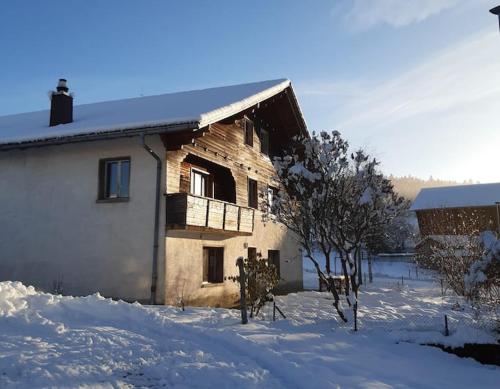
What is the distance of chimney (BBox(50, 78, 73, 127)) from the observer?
49.0 feet

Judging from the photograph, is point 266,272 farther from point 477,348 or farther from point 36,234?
point 36,234

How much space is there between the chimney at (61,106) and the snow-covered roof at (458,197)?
1330 inches

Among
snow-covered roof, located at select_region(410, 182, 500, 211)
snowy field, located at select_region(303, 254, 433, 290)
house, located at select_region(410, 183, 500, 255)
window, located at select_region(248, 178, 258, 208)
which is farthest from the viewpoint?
snowy field, located at select_region(303, 254, 433, 290)

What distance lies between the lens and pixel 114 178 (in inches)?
517

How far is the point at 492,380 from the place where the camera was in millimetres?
6641

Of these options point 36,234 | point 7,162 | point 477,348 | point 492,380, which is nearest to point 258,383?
point 492,380

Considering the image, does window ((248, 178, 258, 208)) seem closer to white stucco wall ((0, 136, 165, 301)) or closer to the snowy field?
white stucco wall ((0, 136, 165, 301))

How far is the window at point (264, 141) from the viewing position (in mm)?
19578

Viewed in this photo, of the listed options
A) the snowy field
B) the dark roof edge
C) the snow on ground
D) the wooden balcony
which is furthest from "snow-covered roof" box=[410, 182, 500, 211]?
the snow on ground

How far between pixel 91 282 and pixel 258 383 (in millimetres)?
8126

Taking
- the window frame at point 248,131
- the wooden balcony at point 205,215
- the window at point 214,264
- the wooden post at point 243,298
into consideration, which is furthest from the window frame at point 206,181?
the wooden post at point 243,298

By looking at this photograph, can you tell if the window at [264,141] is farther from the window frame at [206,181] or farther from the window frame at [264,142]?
the window frame at [206,181]

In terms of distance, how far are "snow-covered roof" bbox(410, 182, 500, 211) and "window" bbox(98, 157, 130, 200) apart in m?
33.6

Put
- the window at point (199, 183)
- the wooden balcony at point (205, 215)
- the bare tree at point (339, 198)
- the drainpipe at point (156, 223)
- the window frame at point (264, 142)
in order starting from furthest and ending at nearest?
1. the window frame at point (264, 142)
2. the window at point (199, 183)
3. the wooden balcony at point (205, 215)
4. the drainpipe at point (156, 223)
5. the bare tree at point (339, 198)
